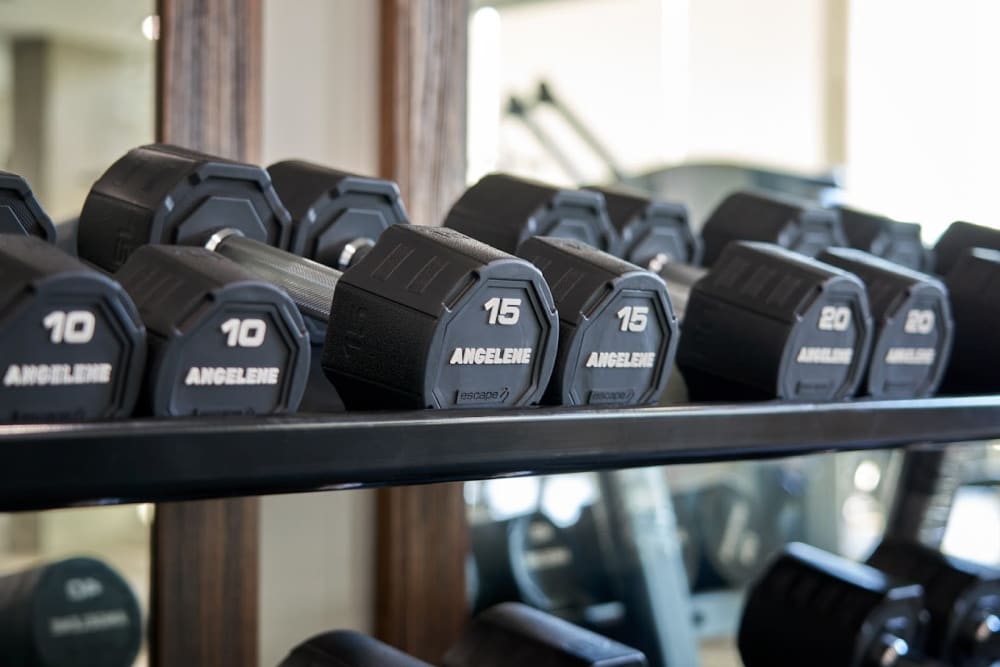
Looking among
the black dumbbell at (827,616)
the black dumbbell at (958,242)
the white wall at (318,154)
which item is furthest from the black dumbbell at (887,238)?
the white wall at (318,154)

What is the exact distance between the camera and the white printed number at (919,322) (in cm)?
106

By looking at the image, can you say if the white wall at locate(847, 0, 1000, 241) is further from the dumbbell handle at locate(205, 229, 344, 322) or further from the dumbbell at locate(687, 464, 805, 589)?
the dumbbell handle at locate(205, 229, 344, 322)

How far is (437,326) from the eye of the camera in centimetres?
73

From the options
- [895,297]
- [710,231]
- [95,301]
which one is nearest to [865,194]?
[710,231]

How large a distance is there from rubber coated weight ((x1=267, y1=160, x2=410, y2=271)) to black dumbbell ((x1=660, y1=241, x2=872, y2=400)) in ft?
0.93

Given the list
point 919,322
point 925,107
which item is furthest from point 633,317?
point 925,107

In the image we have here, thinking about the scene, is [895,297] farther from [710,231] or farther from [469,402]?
[469,402]

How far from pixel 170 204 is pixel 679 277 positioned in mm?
550

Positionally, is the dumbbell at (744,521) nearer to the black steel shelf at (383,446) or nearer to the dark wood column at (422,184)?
the dark wood column at (422,184)

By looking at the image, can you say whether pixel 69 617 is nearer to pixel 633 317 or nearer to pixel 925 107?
pixel 633 317

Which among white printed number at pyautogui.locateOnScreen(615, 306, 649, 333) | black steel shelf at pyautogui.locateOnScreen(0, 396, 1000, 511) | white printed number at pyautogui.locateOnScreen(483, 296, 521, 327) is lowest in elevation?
black steel shelf at pyautogui.locateOnScreen(0, 396, 1000, 511)

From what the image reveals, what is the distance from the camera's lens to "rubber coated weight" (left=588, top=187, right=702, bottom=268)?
122 cm

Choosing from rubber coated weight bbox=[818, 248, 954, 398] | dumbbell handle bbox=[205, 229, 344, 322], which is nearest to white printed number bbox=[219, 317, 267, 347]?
dumbbell handle bbox=[205, 229, 344, 322]

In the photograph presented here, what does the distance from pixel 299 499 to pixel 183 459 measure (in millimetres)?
775
